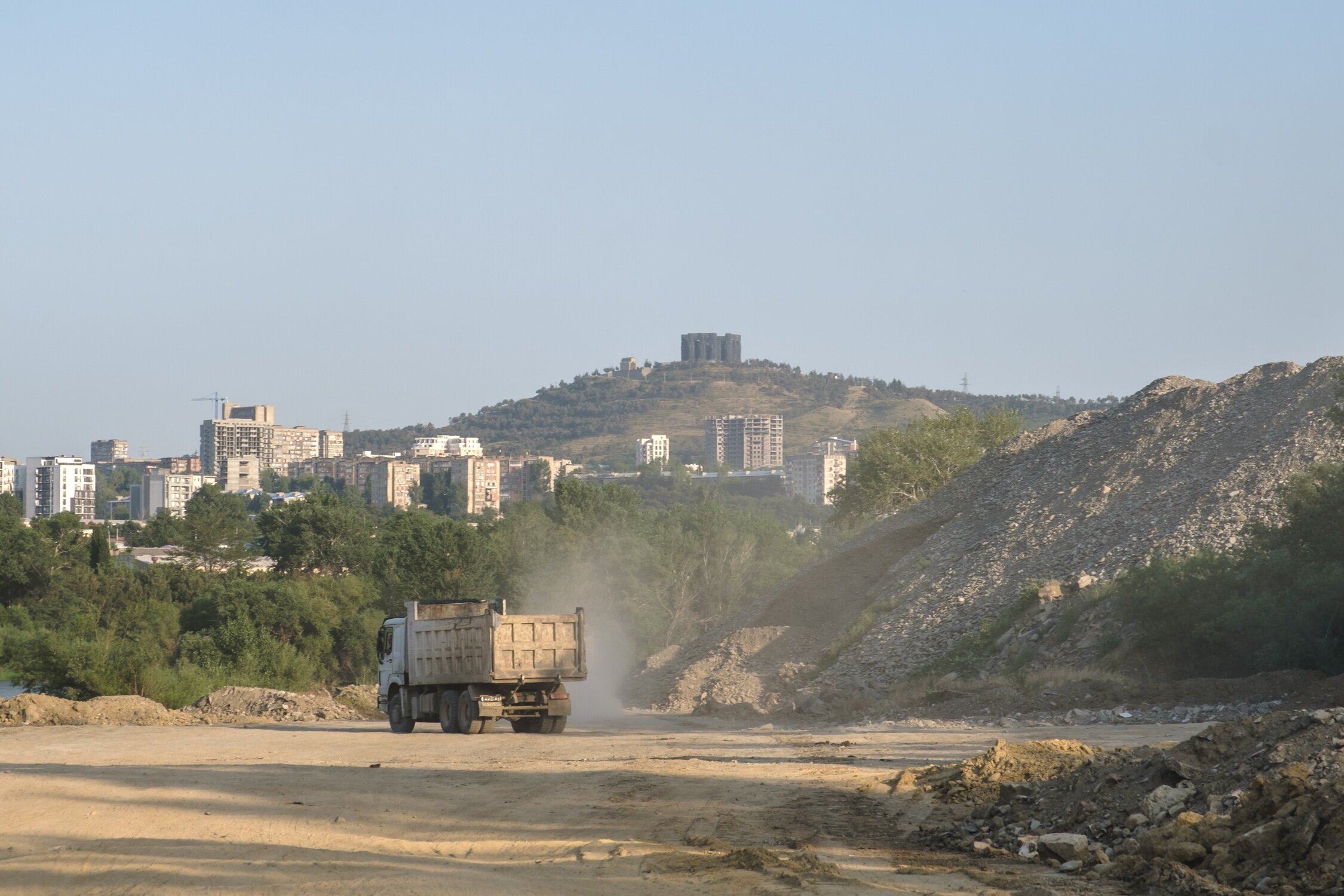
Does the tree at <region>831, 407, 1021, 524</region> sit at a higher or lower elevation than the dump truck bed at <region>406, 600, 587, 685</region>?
higher

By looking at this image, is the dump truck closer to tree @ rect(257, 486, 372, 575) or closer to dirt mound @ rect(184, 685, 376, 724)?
dirt mound @ rect(184, 685, 376, 724)

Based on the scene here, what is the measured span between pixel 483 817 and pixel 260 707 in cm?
2160

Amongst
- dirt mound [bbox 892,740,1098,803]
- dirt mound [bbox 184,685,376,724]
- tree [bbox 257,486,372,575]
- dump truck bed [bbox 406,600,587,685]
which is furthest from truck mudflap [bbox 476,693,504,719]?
tree [bbox 257,486,372,575]

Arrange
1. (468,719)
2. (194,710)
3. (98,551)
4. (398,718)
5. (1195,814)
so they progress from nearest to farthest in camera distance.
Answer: (1195,814)
(468,719)
(398,718)
(194,710)
(98,551)

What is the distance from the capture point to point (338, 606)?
2638 inches

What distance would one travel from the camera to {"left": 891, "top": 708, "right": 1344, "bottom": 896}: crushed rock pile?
973cm

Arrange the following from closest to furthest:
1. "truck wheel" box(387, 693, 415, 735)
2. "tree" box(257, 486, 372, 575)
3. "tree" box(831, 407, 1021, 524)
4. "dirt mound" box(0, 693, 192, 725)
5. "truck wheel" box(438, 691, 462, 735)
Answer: "truck wheel" box(438, 691, 462, 735), "truck wheel" box(387, 693, 415, 735), "dirt mound" box(0, 693, 192, 725), "tree" box(831, 407, 1021, 524), "tree" box(257, 486, 372, 575)

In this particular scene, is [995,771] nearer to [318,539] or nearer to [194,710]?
[194,710]

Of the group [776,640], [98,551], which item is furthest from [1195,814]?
[98,551]

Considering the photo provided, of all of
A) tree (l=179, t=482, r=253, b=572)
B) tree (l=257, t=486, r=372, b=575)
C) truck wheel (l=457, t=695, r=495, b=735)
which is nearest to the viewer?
truck wheel (l=457, t=695, r=495, b=735)

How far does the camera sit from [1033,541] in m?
37.3

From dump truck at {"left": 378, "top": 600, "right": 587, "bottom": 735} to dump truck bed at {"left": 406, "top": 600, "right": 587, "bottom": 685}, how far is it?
0.01 m

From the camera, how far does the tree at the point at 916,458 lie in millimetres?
61250

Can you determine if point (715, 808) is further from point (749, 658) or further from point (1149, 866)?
point (749, 658)
